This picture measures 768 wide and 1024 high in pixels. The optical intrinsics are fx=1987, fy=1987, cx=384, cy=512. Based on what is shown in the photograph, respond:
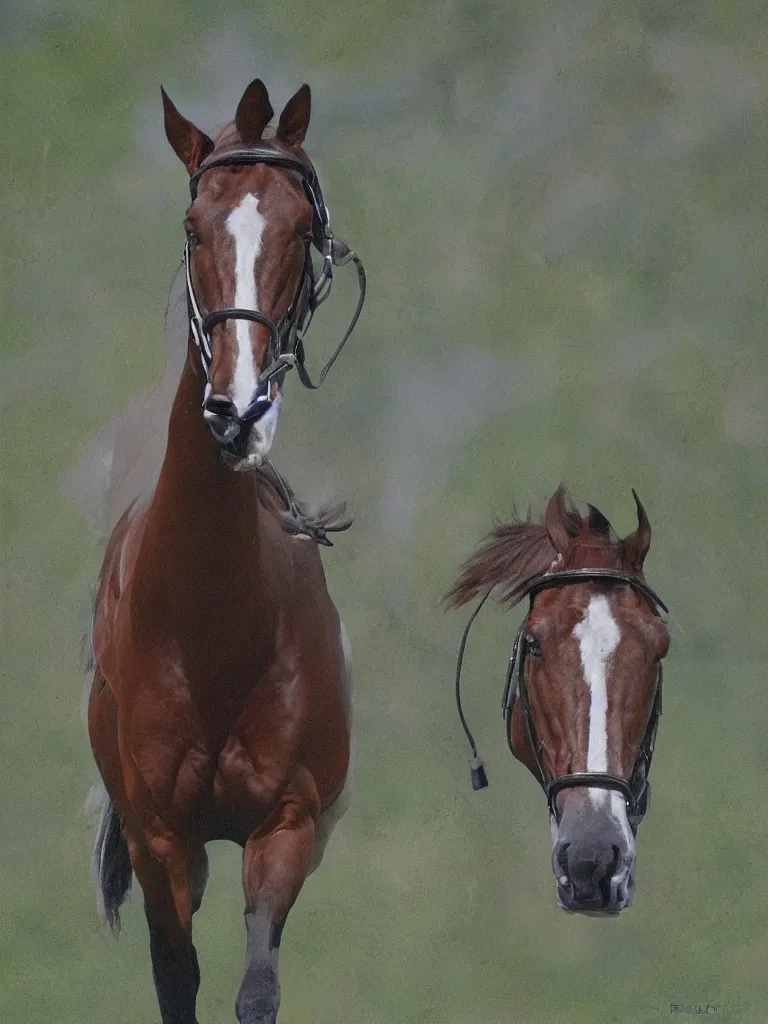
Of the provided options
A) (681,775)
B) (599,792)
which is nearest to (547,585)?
(599,792)

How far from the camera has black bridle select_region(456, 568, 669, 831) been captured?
4.89 meters

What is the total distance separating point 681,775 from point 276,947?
8.32 ft

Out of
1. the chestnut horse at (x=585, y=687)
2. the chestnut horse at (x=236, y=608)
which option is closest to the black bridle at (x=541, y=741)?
the chestnut horse at (x=585, y=687)

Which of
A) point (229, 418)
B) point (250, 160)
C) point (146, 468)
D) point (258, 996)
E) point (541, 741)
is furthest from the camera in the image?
point (146, 468)

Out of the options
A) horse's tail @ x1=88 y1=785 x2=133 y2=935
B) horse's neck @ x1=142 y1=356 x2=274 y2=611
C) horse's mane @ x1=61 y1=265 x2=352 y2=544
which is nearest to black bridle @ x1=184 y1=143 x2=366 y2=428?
horse's neck @ x1=142 y1=356 x2=274 y2=611

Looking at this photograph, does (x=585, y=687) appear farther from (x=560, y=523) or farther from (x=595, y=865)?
(x=560, y=523)

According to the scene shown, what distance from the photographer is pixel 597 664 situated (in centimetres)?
498

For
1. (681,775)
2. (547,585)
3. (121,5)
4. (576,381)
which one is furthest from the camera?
(121,5)

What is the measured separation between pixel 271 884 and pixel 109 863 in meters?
1.57

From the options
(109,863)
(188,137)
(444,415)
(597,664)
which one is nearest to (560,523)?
(597,664)

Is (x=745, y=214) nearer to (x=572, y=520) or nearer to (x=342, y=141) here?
(x=342, y=141)

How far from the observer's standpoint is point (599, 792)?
Result: 4859mm

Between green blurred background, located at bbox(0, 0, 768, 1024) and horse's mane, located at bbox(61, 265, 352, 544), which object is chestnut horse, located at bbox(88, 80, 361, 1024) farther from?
green blurred background, located at bbox(0, 0, 768, 1024)

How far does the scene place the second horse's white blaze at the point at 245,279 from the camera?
4.30m
